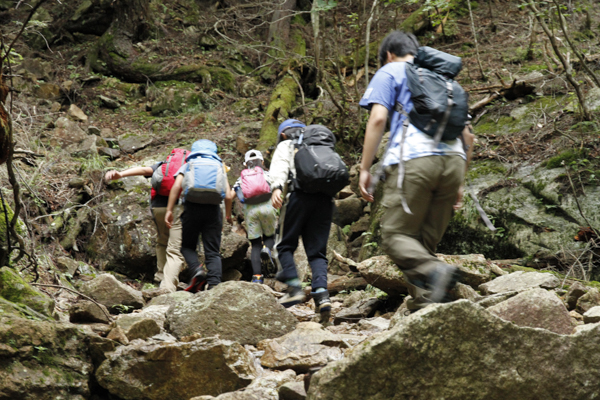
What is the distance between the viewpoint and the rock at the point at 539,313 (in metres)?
3.61

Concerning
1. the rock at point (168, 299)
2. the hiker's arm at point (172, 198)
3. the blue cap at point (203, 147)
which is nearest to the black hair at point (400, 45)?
the blue cap at point (203, 147)

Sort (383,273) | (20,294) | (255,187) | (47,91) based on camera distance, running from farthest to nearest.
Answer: (47,91), (255,187), (383,273), (20,294)

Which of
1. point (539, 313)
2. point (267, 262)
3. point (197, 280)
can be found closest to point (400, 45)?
point (539, 313)

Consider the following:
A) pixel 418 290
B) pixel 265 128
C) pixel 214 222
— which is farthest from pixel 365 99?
pixel 265 128

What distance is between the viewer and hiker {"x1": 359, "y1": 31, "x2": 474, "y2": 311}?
3.14 m

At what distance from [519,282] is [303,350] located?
8.27ft

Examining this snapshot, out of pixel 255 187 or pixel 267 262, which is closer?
pixel 255 187

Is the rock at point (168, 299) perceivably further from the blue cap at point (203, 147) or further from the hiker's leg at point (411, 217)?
the hiker's leg at point (411, 217)

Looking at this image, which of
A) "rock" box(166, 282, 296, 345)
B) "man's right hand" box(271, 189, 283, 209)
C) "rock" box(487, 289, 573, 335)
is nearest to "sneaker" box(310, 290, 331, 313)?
"rock" box(166, 282, 296, 345)

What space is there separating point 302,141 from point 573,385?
9.94 feet

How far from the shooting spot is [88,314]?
459cm

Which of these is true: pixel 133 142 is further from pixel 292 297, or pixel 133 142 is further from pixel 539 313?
pixel 539 313

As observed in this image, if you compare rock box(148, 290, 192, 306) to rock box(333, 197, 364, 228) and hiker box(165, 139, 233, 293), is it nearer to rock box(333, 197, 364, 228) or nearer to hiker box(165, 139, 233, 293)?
hiker box(165, 139, 233, 293)

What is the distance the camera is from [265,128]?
1197cm
